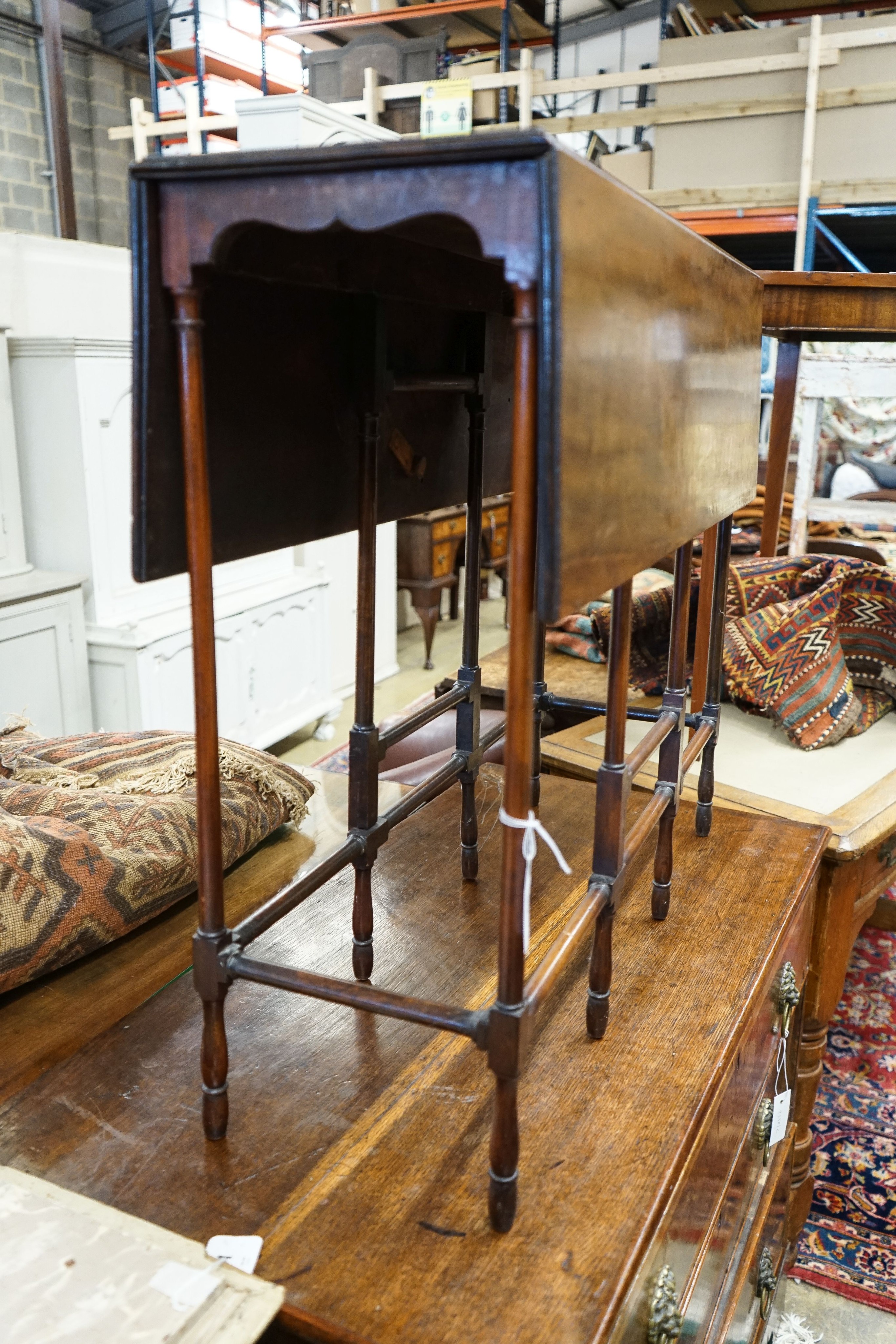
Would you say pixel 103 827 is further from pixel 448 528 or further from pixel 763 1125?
pixel 448 528

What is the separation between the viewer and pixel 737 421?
3.79ft

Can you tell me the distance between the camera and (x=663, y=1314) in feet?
2.67

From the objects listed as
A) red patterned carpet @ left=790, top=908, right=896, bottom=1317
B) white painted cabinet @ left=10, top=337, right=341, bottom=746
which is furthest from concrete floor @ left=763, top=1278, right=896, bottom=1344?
white painted cabinet @ left=10, top=337, right=341, bottom=746

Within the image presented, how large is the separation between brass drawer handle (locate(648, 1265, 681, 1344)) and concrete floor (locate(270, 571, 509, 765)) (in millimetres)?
2387

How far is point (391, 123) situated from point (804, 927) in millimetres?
5459

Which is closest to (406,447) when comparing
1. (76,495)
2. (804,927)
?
(804,927)

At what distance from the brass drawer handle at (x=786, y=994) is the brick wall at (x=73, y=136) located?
622 cm

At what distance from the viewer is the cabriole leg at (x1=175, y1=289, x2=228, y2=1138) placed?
2.40 ft

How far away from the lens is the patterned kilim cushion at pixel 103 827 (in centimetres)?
109

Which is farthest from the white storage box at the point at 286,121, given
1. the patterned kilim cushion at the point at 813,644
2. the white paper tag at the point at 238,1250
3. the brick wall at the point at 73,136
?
the white paper tag at the point at 238,1250

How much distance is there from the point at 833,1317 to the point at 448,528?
3839 mm

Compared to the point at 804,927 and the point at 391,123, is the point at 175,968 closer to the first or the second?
the point at 804,927

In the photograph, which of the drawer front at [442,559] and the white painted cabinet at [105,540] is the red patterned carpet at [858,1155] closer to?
the white painted cabinet at [105,540]

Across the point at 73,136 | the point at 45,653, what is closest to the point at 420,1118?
the point at 45,653
